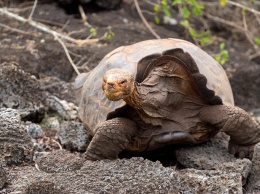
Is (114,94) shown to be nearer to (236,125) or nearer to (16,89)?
(236,125)

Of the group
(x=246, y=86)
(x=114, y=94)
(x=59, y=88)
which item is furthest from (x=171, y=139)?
(x=246, y=86)

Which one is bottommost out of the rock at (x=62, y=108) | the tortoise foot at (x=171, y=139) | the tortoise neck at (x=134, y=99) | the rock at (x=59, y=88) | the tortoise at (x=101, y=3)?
the tortoise at (x=101, y=3)

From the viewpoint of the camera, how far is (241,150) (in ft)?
12.7

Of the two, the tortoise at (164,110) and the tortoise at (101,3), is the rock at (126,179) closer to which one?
the tortoise at (164,110)

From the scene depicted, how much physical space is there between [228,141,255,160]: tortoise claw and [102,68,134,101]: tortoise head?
2.96 feet

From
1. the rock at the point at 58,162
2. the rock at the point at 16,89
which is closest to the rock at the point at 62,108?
the rock at the point at 16,89

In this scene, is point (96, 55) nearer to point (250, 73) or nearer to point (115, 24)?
point (115, 24)

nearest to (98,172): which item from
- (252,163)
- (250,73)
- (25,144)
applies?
(25,144)

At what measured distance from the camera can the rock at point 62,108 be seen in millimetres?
4852

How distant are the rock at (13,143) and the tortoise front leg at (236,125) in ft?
3.25

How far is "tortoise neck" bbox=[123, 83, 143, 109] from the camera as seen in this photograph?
11.2 feet

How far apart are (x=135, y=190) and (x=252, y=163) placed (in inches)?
32.2

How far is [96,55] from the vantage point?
6.24m

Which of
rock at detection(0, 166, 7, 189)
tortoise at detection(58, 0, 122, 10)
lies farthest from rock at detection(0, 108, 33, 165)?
tortoise at detection(58, 0, 122, 10)
